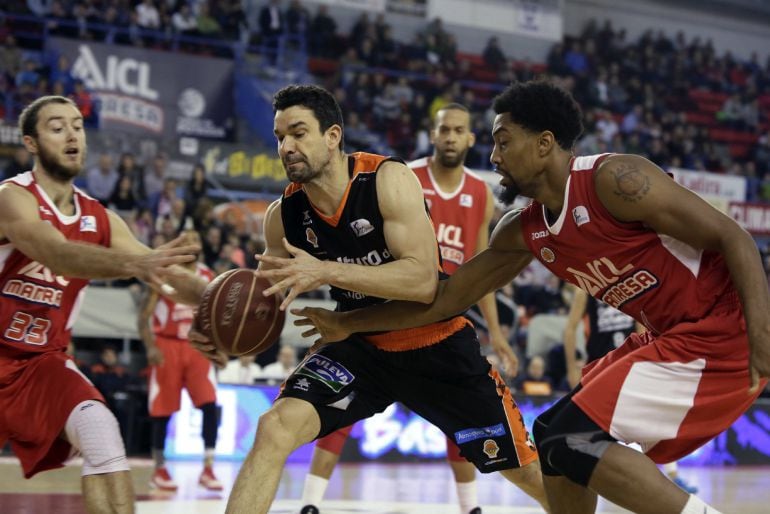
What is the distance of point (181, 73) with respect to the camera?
15766 mm

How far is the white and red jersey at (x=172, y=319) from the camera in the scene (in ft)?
27.6

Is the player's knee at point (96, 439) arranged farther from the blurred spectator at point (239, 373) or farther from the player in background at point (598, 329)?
the blurred spectator at point (239, 373)

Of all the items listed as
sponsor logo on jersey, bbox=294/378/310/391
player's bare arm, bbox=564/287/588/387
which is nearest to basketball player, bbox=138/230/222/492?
player's bare arm, bbox=564/287/588/387

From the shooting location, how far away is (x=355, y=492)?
762 cm

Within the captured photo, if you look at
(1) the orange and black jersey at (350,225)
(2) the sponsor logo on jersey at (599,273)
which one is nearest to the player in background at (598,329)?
(1) the orange and black jersey at (350,225)

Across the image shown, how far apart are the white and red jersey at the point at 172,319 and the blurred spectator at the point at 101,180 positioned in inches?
181

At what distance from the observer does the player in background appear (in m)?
8.29

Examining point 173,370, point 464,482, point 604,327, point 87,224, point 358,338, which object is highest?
point 87,224

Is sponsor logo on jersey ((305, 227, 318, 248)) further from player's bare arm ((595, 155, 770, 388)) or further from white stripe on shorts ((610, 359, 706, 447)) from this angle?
white stripe on shorts ((610, 359, 706, 447))

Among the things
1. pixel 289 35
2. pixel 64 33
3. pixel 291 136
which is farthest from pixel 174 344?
pixel 289 35

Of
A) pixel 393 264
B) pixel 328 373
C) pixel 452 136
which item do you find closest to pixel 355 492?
pixel 452 136

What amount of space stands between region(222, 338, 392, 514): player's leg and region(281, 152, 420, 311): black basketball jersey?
0.29 m

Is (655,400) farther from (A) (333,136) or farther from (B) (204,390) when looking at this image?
(B) (204,390)

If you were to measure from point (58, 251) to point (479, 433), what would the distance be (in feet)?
6.49
